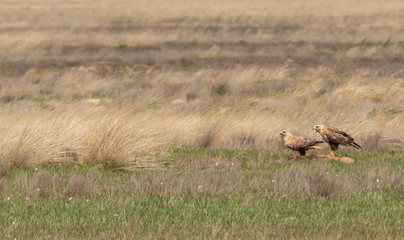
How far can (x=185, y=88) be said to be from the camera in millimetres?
20875

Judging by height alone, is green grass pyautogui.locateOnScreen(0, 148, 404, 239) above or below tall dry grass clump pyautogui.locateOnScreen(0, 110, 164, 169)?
above

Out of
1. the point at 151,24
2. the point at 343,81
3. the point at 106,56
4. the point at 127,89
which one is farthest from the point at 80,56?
the point at 151,24

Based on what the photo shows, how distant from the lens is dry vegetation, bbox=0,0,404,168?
1059cm

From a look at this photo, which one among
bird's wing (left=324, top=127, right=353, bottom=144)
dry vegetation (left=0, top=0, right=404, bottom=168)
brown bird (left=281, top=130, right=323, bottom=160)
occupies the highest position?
bird's wing (left=324, top=127, right=353, bottom=144)

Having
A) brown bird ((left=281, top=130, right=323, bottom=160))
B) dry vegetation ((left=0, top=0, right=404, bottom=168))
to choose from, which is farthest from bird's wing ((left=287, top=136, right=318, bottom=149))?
dry vegetation ((left=0, top=0, right=404, bottom=168))

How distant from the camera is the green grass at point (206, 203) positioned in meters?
6.59

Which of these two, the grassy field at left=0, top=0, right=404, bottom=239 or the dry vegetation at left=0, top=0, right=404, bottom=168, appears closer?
the grassy field at left=0, top=0, right=404, bottom=239

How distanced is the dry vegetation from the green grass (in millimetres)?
1077

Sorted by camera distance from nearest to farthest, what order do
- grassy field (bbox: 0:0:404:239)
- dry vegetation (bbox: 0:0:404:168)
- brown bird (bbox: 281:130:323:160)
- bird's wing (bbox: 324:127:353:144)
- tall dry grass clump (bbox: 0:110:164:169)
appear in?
grassy field (bbox: 0:0:404:239) → tall dry grass clump (bbox: 0:110:164:169) → brown bird (bbox: 281:130:323:160) → bird's wing (bbox: 324:127:353:144) → dry vegetation (bbox: 0:0:404:168)

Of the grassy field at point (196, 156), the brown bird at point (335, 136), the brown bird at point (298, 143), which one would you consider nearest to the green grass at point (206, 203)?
the grassy field at point (196, 156)

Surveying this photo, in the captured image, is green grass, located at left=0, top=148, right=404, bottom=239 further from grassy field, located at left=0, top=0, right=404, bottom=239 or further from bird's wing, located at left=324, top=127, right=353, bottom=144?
bird's wing, located at left=324, top=127, right=353, bottom=144

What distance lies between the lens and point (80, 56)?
31328 millimetres

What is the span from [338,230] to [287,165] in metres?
3.41

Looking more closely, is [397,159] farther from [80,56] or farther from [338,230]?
Result: [80,56]
